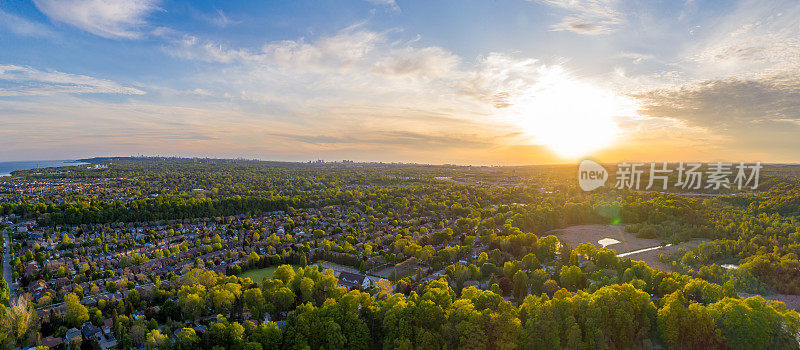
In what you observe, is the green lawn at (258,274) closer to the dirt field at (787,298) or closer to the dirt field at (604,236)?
the dirt field at (604,236)

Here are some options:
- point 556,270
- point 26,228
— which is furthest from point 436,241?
point 26,228

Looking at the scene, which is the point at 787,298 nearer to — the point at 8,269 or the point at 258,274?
the point at 258,274

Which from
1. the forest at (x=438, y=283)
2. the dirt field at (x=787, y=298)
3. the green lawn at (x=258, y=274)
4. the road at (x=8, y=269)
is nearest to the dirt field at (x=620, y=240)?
the forest at (x=438, y=283)

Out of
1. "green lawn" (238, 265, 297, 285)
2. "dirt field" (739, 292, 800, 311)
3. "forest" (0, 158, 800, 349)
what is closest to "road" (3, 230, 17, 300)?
"forest" (0, 158, 800, 349)

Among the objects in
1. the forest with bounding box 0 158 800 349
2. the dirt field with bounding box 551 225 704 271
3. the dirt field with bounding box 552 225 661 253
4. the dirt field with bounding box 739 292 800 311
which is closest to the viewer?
the forest with bounding box 0 158 800 349

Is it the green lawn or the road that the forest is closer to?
the green lawn

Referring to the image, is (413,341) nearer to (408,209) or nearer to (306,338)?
(306,338)

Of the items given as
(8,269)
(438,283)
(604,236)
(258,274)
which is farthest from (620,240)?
(8,269)

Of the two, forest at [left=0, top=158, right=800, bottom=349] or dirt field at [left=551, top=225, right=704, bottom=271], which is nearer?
forest at [left=0, top=158, right=800, bottom=349]
